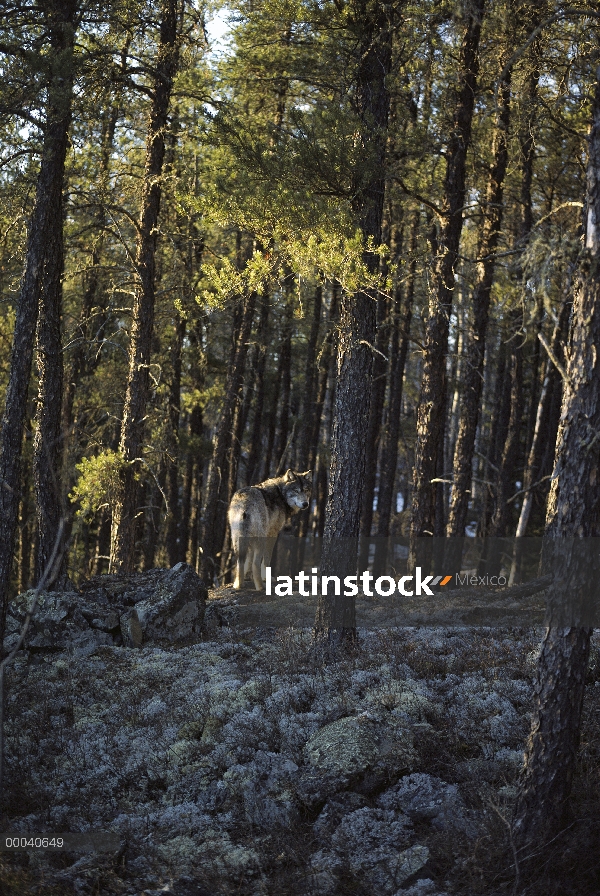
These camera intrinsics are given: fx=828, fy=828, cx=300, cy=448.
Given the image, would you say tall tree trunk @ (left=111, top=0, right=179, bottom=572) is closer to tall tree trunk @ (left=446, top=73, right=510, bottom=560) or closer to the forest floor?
the forest floor

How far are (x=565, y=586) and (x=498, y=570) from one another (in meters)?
19.2

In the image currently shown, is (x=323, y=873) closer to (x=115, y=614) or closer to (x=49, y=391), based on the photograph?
(x=115, y=614)

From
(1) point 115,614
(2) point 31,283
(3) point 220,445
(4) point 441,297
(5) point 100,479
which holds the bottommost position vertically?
(1) point 115,614

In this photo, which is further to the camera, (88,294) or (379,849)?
(88,294)

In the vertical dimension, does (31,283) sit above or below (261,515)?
above

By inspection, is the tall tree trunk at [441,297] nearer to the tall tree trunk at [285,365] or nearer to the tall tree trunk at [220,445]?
the tall tree trunk at [220,445]

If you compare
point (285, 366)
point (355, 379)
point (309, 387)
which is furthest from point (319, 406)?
point (355, 379)

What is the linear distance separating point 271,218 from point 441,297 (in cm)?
731

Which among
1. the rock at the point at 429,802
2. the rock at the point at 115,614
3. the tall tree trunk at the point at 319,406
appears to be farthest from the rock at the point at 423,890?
the tall tree trunk at the point at 319,406

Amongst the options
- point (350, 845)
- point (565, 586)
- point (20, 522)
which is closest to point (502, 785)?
point (350, 845)

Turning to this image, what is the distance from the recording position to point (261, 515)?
56.2ft

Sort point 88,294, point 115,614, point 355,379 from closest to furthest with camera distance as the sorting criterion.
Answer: point 355,379 < point 115,614 < point 88,294

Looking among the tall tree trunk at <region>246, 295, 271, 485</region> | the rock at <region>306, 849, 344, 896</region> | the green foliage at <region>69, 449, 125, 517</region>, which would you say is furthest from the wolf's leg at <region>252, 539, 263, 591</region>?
the rock at <region>306, 849, 344, 896</region>

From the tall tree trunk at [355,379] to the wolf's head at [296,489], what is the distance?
5756mm
